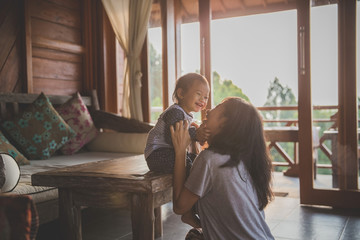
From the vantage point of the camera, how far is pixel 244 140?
1.29 m

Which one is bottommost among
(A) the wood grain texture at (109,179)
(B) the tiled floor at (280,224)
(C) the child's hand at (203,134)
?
(B) the tiled floor at (280,224)

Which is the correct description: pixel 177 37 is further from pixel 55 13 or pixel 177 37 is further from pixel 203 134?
pixel 203 134

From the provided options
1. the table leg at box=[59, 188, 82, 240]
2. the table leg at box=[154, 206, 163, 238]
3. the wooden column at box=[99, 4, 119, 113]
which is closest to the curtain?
the wooden column at box=[99, 4, 119, 113]

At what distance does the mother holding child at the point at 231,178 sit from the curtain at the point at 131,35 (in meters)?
2.30

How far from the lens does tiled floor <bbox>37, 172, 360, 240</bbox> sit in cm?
229

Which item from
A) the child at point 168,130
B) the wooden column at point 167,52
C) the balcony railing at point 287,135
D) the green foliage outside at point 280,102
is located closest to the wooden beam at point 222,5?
the wooden column at point 167,52

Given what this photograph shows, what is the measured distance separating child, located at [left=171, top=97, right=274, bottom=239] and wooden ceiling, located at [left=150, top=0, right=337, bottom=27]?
2519 millimetres

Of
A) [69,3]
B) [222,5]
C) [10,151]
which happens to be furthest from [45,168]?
[222,5]

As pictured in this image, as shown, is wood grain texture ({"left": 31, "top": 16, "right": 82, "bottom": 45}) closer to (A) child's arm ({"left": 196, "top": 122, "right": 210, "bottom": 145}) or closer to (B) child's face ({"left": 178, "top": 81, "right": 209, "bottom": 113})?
(B) child's face ({"left": 178, "top": 81, "right": 209, "bottom": 113})

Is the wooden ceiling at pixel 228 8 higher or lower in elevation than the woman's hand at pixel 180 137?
higher

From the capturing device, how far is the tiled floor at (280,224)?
90.4 inches

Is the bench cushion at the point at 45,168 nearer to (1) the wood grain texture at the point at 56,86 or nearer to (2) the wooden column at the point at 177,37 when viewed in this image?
(1) the wood grain texture at the point at 56,86

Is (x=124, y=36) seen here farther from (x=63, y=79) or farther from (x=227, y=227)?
(x=227, y=227)

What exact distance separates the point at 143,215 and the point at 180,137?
1.16 ft
